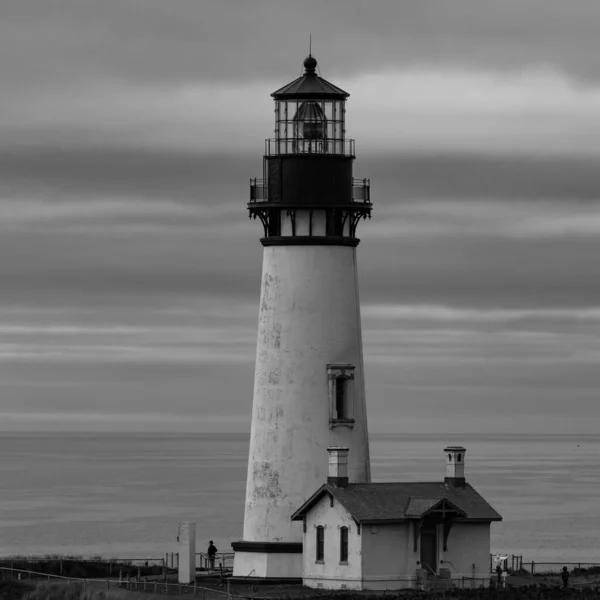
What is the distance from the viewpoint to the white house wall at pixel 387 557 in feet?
161

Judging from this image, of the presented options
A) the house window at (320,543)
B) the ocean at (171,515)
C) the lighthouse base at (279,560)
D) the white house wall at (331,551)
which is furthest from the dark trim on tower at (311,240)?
the ocean at (171,515)

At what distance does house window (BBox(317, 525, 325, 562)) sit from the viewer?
49.8 m

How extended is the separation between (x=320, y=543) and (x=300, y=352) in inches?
186

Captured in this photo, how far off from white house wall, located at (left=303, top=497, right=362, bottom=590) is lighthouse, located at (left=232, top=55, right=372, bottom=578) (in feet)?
2.94

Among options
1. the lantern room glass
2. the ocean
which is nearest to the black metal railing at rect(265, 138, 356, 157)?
the lantern room glass

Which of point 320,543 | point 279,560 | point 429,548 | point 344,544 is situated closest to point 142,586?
point 279,560

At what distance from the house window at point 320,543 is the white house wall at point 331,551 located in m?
0.08

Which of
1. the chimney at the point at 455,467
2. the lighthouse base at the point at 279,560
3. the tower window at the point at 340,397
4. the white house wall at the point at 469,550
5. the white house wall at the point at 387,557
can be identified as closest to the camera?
the white house wall at the point at 387,557

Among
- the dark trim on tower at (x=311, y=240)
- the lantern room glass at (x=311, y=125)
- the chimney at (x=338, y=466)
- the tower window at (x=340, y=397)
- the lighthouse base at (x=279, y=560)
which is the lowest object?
the lighthouse base at (x=279, y=560)

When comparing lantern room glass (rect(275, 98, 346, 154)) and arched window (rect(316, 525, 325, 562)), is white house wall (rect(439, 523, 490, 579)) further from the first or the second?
lantern room glass (rect(275, 98, 346, 154))

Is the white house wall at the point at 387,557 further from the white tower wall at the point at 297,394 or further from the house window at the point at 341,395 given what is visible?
the house window at the point at 341,395

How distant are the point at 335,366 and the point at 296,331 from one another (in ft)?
4.22

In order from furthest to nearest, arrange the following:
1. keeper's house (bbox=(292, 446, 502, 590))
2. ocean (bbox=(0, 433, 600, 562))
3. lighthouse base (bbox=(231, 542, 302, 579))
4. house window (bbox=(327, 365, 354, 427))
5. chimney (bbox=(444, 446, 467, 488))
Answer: ocean (bbox=(0, 433, 600, 562)) → chimney (bbox=(444, 446, 467, 488)) → house window (bbox=(327, 365, 354, 427)) → lighthouse base (bbox=(231, 542, 302, 579)) → keeper's house (bbox=(292, 446, 502, 590))

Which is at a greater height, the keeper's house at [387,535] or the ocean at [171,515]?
the ocean at [171,515]
